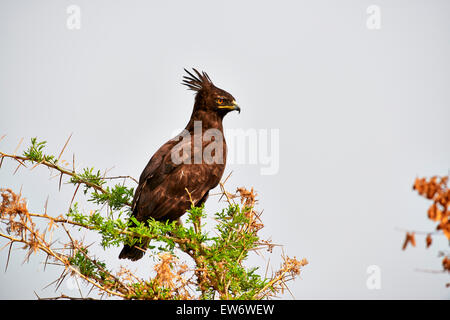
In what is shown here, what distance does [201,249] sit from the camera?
3.85 metres

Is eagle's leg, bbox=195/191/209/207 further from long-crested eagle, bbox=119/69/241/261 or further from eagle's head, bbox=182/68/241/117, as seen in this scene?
eagle's head, bbox=182/68/241/117

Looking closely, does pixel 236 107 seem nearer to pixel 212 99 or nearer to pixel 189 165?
pixel 212 99

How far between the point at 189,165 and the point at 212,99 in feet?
4.52

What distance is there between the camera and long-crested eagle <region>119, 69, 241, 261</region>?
5.93m

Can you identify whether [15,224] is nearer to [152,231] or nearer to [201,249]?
[152,231]

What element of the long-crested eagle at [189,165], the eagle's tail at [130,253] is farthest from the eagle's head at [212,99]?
the eagle's tail at [130,253]

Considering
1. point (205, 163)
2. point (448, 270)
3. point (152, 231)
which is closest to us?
point (448, 270)

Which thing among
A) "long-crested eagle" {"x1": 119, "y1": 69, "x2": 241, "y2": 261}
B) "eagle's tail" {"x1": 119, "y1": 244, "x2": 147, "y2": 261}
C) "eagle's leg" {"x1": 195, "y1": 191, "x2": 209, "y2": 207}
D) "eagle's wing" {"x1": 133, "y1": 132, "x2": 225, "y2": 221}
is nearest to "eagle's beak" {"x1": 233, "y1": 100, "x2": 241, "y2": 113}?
"long-crested eagle" {"x1": 119, "y1": 69, "x2": 241, "y2": 261}

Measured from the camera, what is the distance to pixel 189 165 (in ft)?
21.2

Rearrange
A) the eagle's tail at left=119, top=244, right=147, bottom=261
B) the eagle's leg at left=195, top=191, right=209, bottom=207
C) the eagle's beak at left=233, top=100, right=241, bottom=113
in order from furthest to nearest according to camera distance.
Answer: the eagle's beak at left=233, top=100, right=241, bottom=113 < the eagle's leg at left=195, top=191, right=209, bottom=207 < the eagle's tail at left=119, top=244, right=147, bottom=261

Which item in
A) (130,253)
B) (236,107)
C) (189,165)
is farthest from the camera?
(236,107)

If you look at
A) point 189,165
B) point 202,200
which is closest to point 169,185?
point 189,165
